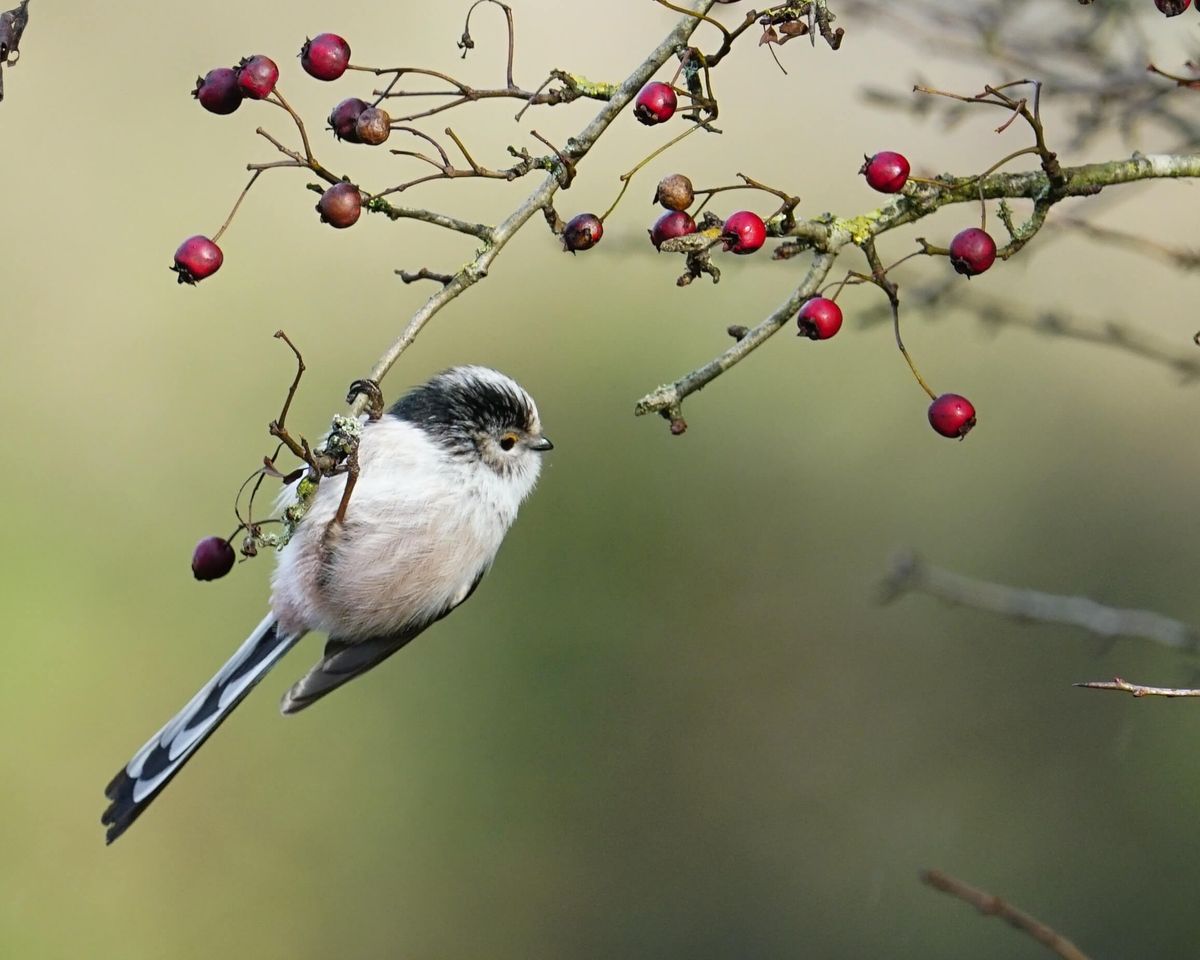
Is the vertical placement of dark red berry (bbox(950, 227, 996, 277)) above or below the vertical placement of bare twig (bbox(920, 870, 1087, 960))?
above

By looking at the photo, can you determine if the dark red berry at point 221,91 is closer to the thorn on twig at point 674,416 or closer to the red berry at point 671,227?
the red berry at point 671,227

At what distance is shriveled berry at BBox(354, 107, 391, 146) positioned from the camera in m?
2.08

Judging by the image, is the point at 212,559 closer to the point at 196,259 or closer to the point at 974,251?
the point at 196,259

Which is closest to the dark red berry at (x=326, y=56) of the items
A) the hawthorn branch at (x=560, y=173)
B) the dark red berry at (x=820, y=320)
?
the hawthorn branch at (x=560, y=173)

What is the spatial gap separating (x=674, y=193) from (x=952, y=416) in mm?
591

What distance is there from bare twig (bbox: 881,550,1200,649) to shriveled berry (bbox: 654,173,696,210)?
122 cm

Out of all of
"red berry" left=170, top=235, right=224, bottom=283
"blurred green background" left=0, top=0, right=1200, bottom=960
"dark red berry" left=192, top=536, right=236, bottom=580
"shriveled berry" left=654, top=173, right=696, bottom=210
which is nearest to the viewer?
"shriveled berry" left=654, top=173, right=696, bottom=210

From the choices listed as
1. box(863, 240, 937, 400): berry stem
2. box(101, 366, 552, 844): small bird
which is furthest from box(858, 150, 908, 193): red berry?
box(101, 366, 552, 844): small bird

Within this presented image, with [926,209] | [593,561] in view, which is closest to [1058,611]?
[926,209]

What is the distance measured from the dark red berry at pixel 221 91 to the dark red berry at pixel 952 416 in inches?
47.0

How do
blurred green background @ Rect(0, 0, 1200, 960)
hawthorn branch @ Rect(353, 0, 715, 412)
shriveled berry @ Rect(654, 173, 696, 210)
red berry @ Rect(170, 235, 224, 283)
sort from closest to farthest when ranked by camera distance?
hawthorn branch @ Rect(353, 0, 715, 412)
shriveled berry @ Rect(654, 173, 696, 210)
red berry @ Rect(170, 235, 224, 283)
blurred green background @ Rect(0, 0, 1200, 960)

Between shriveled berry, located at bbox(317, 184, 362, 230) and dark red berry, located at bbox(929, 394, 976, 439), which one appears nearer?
shriveled berry, located at bbox(317, 184, 362, 230)

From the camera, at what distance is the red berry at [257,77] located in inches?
82.5

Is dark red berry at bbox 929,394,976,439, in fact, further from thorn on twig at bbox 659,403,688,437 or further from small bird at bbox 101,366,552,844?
small bird at bbox 101,366,552,844
